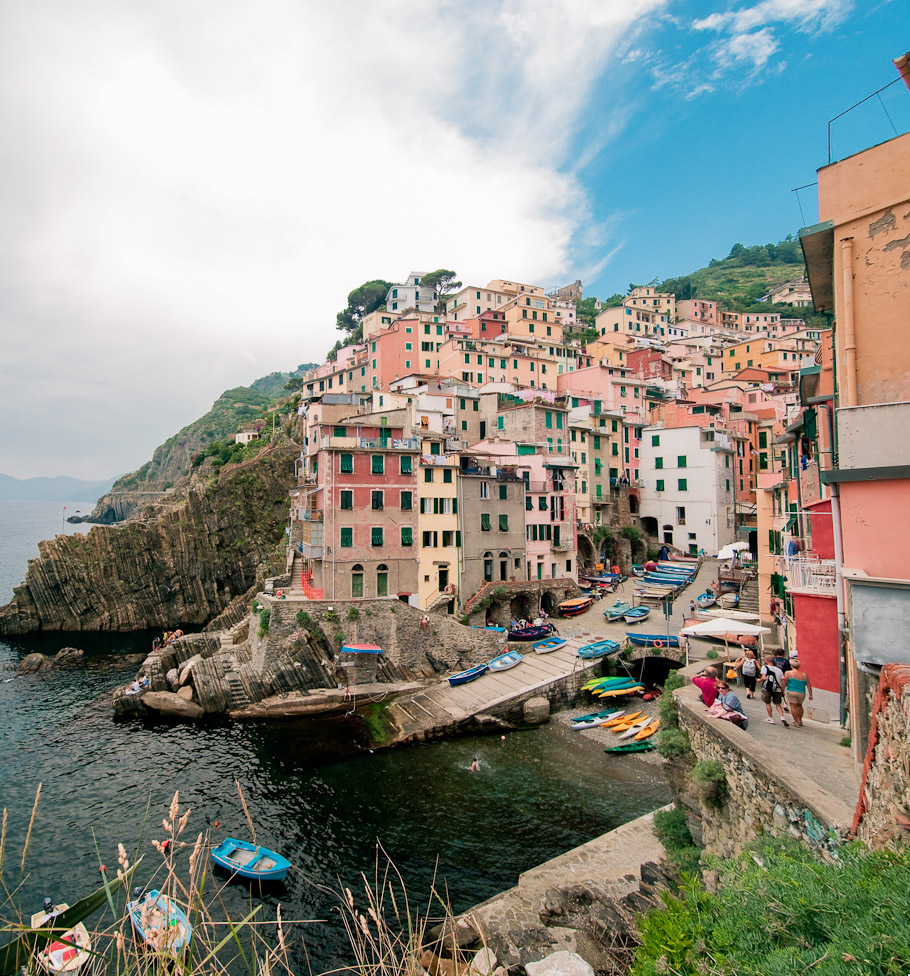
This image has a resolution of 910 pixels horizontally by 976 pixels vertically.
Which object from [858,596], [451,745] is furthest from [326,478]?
[858,596]

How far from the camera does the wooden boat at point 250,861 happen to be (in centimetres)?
1922

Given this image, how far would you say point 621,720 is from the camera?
31.0 meters

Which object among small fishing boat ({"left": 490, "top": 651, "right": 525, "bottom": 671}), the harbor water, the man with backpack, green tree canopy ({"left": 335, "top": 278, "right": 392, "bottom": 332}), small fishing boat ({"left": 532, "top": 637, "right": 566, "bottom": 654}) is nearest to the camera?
the man with backpack

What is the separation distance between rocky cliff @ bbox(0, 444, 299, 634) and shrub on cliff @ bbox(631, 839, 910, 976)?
57691 millimetres

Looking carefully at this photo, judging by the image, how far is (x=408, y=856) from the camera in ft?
67.0

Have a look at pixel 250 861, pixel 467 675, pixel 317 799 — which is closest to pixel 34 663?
pixel 317 799

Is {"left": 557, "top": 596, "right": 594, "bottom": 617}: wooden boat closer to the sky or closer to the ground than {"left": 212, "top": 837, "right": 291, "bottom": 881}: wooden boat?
closer to the sky

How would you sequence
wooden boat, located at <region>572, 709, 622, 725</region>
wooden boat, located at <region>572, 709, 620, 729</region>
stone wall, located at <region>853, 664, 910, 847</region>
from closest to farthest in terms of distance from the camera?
stone wall, located at <region>853, 664, 910, 847</region> → wooden boat, located at <region>572, 709, 620, 729</region> → wooden boat, located at <region>572, 709, 622, 725</region>

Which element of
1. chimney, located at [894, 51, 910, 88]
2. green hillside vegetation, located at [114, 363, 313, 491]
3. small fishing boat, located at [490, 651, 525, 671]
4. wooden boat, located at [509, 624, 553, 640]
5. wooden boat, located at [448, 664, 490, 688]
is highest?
green hillside vegetation, located at [114, 363, 313, 491]

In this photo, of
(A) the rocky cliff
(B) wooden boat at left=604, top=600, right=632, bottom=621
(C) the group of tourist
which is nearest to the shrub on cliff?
(C) the group of tourist

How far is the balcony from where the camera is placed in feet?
54.8

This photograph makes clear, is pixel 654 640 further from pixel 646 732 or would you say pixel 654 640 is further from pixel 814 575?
pixel 814 575

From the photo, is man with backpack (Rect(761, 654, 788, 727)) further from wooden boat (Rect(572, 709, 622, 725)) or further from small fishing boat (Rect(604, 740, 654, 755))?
wooden boat (Rect(572, 709, 622, 725))

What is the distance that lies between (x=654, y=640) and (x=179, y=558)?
52717 mm
